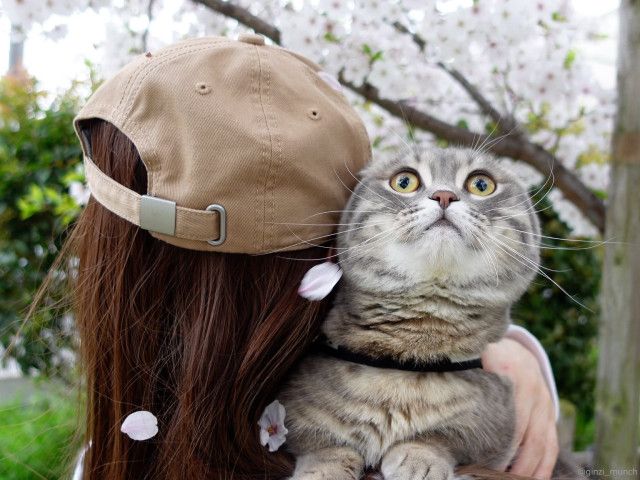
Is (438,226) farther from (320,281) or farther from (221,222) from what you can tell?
(221,222)

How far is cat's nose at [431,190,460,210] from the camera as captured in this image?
112cm

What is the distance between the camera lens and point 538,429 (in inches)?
56.2

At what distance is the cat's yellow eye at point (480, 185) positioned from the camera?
3.94 ft

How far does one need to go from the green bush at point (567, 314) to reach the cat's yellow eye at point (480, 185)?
2.31 metres

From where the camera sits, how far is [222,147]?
104 cm

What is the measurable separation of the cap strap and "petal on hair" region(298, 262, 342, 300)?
19 centimetres

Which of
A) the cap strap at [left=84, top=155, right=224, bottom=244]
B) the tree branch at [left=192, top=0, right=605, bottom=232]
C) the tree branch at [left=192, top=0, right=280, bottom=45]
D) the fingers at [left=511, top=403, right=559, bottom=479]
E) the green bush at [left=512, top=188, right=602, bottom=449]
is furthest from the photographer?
the green bush at [left=512, top=188, right=602, bottom=449]

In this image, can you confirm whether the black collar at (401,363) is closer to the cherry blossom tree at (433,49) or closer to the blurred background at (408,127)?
the blurred background at (408,127)

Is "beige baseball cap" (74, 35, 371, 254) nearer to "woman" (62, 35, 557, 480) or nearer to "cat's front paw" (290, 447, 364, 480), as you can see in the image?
"woman" (62, 35, 557, 480)

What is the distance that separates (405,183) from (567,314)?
277 cm

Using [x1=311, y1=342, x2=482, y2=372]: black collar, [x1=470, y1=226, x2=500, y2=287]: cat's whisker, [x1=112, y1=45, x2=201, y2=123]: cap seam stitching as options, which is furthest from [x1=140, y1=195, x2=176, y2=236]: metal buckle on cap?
[x1=470, y1=226, x2=500, y2=287]: cat's whisker

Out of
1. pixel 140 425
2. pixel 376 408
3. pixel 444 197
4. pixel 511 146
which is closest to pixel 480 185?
pixel 444 197

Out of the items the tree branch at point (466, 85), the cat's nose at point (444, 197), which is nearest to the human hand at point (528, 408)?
the cat's nose at point (444, 197)

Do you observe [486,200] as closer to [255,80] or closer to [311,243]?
[311,243]
